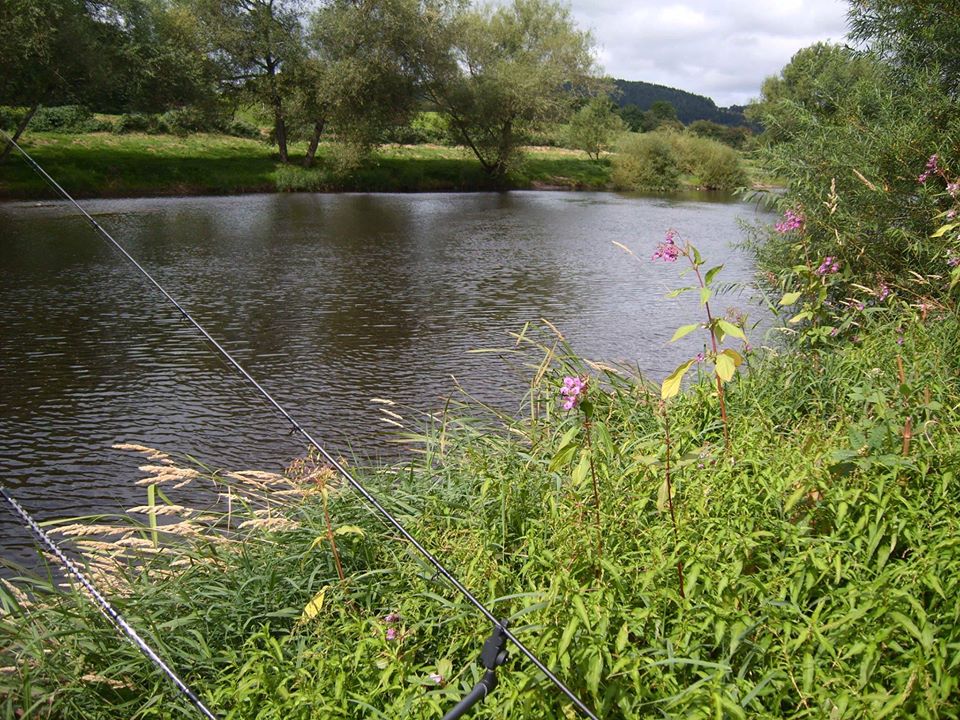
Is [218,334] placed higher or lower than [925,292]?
lower

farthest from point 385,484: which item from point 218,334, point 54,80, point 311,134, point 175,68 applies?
point 311,134

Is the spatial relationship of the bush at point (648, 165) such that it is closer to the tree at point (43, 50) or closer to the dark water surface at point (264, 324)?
the dark water surface at point (264, 324)

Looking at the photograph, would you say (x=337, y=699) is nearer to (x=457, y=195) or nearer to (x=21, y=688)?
(x=21, y=688)

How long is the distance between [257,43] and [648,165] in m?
22.2

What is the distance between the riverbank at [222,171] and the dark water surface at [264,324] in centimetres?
563

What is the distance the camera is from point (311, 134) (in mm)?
38844

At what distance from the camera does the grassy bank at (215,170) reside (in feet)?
94.7

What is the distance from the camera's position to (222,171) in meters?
34.1

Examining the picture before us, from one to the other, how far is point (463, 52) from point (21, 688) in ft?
137

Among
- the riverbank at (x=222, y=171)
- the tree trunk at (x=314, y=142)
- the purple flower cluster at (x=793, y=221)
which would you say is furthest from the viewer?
the tree trunk at (x=314, y=142)

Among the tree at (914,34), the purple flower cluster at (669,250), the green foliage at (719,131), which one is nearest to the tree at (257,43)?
the tree at (914,34)

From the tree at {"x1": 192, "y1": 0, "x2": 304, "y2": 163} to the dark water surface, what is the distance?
51.3ft

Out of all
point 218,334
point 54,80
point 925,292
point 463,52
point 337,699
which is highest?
point 463,52

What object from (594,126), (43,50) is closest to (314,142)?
(43,50)
